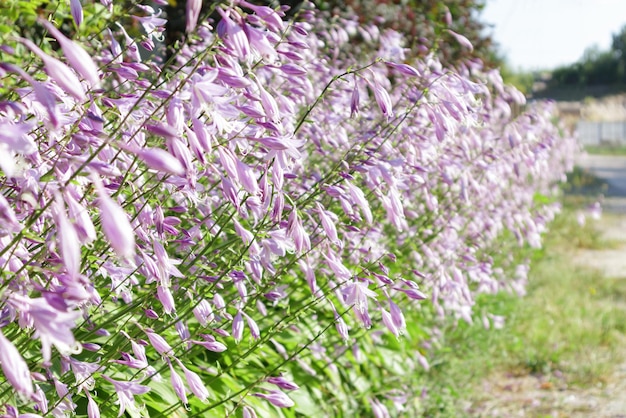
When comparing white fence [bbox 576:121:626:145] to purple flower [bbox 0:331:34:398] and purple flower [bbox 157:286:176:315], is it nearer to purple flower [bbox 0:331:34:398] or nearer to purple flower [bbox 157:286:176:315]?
purple flower [bbox 157:286:176:315]

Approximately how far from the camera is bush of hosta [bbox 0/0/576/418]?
1458 millimetres

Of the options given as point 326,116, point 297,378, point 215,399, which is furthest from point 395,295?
point 215,399

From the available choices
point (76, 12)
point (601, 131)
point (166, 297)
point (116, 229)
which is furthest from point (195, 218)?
point (601, 131)

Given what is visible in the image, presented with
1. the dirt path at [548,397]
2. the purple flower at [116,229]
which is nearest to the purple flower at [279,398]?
the purple flower at [116,229]

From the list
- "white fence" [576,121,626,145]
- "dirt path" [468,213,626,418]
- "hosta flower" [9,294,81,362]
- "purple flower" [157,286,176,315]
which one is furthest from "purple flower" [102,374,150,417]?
"white fence" [576,121,626,145]

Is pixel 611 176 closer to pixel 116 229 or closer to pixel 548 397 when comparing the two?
pixel 548 397

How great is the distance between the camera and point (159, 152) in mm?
1236

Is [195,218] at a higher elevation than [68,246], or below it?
below

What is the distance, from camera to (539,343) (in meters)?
6.01

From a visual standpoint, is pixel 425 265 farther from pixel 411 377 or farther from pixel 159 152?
pixel 159 152

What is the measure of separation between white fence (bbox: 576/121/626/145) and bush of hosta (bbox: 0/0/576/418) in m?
46.2

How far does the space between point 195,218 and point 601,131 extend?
→ 49221 mm

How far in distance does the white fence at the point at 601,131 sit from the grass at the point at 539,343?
137 ft

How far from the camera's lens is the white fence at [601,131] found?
156ft
